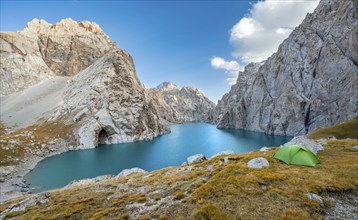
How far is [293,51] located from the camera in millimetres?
140625

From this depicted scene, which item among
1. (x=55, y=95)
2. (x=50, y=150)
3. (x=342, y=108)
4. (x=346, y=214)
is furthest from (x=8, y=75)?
(x=342, y=108)

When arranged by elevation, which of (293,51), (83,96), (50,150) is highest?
(293,51)

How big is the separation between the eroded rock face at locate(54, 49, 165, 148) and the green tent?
107 metres

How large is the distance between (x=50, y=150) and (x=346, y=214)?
347 feet

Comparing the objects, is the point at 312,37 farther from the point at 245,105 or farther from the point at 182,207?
the point at 182,207

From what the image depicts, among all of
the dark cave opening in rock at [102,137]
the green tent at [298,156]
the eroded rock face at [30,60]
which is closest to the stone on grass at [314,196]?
the green tent at [298,156]

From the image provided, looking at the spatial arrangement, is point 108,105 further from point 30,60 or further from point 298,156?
point 298,156

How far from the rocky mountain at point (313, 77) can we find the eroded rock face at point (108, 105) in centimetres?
9444

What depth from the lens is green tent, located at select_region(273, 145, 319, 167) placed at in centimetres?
2188

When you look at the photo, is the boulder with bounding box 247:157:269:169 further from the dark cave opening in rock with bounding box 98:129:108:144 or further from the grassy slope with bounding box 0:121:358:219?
the dark cave opening in rock with bounding box 98:129:108:144

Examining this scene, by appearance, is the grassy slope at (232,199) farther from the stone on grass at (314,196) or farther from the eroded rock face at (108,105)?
the eroded rock face at (108,105)

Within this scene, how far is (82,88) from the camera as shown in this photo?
142 meters

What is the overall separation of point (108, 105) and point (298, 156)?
12425 centimetres

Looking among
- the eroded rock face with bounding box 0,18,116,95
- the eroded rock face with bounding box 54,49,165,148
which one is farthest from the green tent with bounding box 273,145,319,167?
the eroded rock face with bounding box 0,18,116,95
